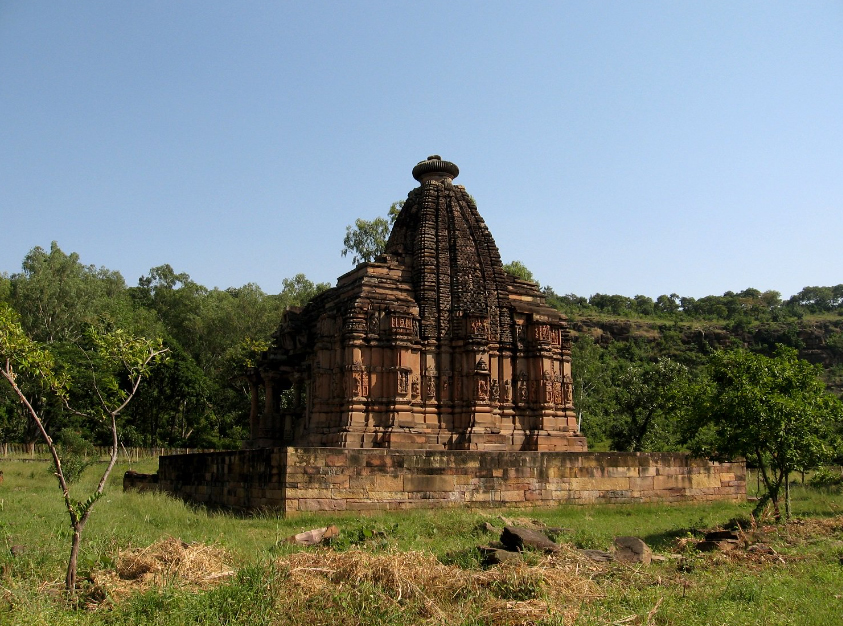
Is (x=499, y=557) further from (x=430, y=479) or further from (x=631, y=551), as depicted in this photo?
(x=430, y=479)

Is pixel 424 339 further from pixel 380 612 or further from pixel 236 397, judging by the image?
pixel 236 397

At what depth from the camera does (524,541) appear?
937cm

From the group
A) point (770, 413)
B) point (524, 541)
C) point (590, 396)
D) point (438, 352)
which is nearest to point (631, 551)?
point (524, 541)

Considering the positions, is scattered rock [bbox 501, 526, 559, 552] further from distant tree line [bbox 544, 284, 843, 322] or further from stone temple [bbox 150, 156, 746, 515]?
distant tree line [bbox 544, 284, 843, 322]

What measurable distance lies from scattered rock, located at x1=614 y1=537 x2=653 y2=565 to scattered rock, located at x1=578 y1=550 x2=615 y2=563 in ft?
0.37

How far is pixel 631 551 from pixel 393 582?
3.52 m

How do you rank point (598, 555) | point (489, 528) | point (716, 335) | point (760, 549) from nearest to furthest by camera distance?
point (598, 555)
point (760, 549)
point (489, 528)
point (716, 335)

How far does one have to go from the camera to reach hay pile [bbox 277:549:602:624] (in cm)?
713

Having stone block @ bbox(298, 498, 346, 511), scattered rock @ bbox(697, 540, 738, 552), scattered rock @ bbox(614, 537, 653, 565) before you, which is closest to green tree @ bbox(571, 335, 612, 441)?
stone block @ bbox(298, 498, 346, 511)

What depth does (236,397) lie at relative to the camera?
41250 millimetres

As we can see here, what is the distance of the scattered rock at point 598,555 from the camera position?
358 inches

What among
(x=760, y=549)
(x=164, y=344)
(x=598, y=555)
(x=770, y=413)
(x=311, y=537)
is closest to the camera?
(x=598, y=555)

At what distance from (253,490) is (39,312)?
1279 inches

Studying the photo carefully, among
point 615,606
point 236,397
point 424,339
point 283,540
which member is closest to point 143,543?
point 283,540
